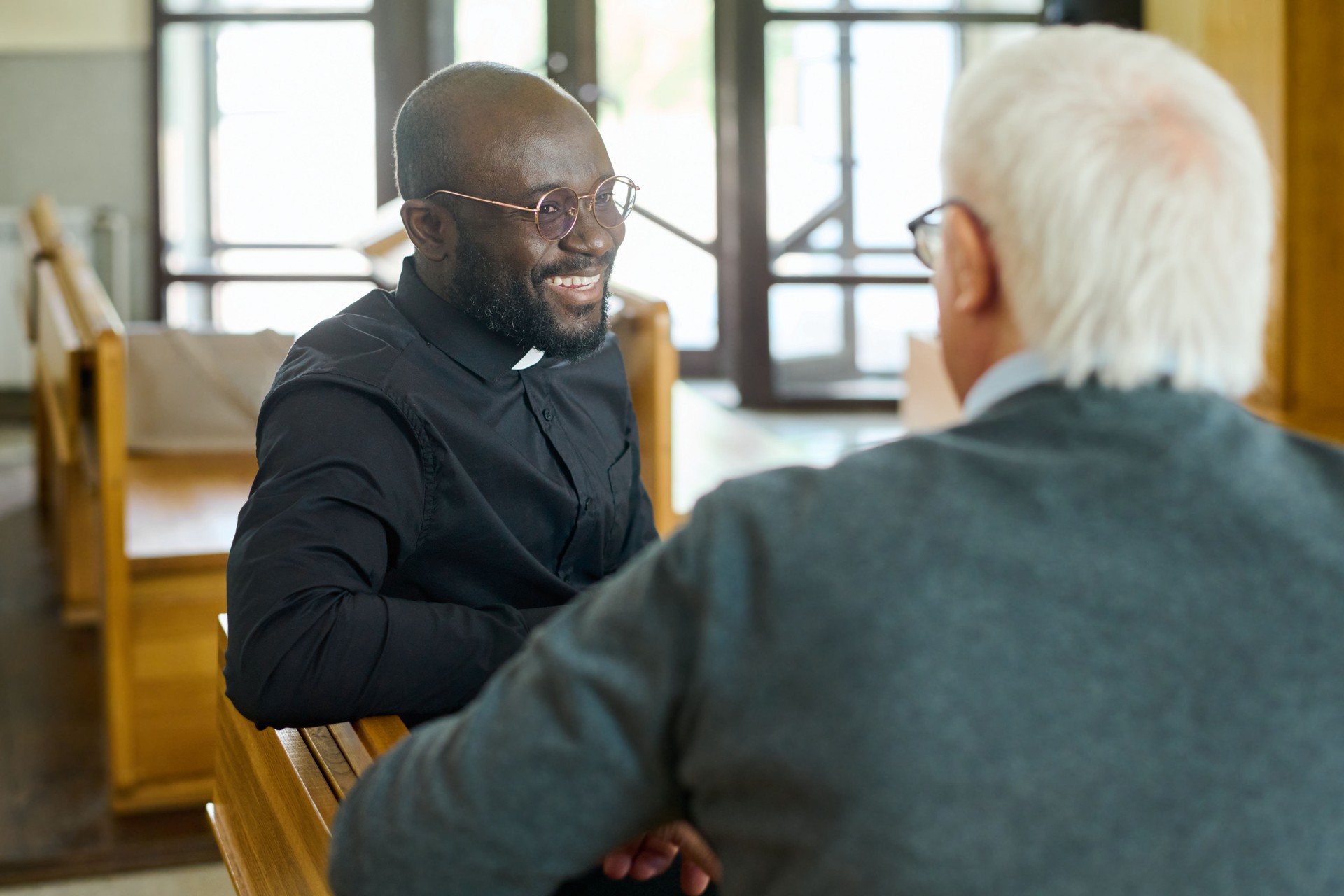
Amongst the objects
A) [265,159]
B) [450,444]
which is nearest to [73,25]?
[265,159]

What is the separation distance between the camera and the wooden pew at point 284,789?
1.00 metres

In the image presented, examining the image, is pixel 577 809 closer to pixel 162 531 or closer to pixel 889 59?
pixel 162 531

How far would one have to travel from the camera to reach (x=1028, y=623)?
2.01 ft

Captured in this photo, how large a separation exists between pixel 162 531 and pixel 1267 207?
224cm

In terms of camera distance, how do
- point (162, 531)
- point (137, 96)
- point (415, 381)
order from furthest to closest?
point (137, 96)
point (162, 531)
point (415, 381)

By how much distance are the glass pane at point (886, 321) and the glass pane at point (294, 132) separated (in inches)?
93.0

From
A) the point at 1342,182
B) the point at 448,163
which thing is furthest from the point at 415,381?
the point at 1342,182

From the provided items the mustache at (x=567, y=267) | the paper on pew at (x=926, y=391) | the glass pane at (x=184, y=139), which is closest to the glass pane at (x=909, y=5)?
the paper on pew at (x=926, y=391)

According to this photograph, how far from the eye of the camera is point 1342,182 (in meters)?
3.87

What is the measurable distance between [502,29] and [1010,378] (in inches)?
245

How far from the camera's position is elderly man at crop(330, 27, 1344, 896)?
0.61m

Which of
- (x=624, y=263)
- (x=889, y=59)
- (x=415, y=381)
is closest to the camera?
(x=415, y=381)

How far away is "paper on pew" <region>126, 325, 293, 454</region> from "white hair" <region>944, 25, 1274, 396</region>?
8.70 feet

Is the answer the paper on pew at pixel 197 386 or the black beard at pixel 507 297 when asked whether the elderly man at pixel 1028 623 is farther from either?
the paper on pew at pixel 197 386
